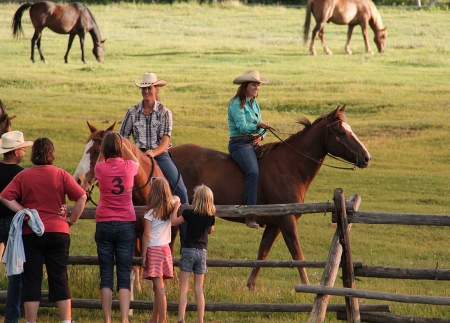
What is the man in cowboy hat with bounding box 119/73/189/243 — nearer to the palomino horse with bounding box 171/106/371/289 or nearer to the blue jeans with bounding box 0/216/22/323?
the palomino horse with bounding box 171/106/371/289

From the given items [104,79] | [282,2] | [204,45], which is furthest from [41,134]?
[282,2]

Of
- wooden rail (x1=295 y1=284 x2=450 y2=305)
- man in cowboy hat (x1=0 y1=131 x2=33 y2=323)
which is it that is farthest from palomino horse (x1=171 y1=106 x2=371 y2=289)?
man in cowboy hat (x1=0 y1=131 x2=33 y2=323)

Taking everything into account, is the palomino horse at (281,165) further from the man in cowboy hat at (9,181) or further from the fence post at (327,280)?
the man in cowboy hat at (9,181)

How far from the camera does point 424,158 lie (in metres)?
21.7

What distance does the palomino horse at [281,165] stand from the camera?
11.0 m

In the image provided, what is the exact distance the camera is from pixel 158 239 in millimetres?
8031

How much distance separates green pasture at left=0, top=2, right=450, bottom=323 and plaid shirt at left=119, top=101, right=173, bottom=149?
5.82 feet

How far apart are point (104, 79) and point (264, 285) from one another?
22.7m

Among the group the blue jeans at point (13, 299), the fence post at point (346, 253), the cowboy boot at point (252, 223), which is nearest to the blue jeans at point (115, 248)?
the blue jeans at point (13, 299)

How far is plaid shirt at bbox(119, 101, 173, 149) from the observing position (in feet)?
32.0

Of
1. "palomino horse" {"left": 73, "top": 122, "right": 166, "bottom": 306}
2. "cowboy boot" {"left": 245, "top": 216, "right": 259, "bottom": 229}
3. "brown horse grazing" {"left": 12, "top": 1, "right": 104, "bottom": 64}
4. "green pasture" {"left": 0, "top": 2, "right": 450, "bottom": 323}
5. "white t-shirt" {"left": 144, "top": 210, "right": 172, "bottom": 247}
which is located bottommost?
"green pasture" {"left": 0, "top": 2, "right": 450, "bottom": 323}

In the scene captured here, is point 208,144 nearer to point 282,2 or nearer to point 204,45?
point 204,45

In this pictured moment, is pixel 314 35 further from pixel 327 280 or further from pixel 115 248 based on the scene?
pixel 115 248

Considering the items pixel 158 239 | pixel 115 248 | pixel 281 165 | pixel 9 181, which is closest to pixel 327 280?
pixel 158 239
